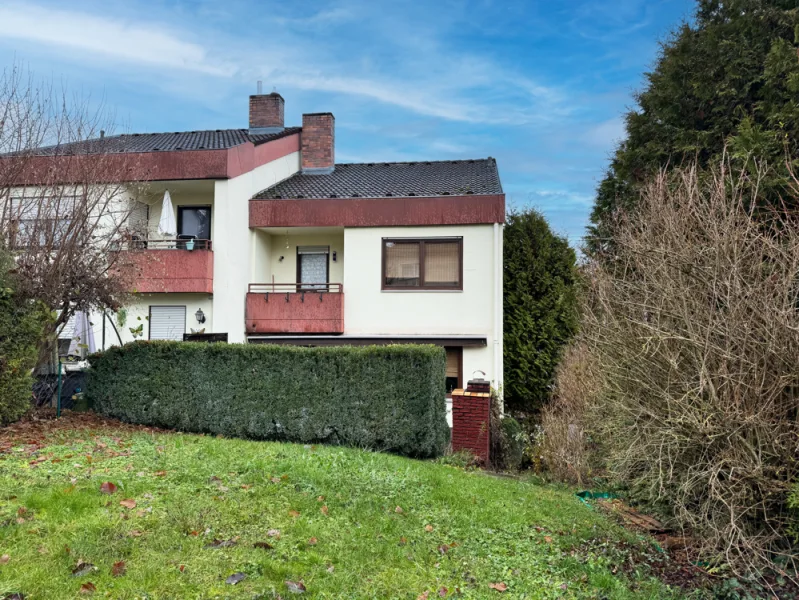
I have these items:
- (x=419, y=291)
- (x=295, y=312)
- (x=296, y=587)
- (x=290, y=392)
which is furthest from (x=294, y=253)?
(x=296, y=587)

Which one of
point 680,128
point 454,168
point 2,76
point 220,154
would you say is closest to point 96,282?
point 2,76

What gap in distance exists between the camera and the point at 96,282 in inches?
419

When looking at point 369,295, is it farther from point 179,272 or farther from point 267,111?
point 267,111

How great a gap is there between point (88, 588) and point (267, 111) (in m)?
19.6

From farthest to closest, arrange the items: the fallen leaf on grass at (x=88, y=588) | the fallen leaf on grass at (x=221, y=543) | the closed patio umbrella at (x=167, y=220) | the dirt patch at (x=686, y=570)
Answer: the closed patio umbrella at (x=167, y=220) < the fallen leaf on grass at (x=221, y=543) < the dirt patch at (x=686, y=570) < the fallen leaf on grass at (x=88, y=588)

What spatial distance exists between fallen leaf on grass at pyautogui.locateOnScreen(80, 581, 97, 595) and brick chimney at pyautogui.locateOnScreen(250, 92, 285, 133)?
19047 mm

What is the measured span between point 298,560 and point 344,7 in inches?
497

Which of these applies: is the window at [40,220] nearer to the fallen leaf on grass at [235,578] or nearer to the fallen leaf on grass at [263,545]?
the fallen leaf on grass at [263,545]

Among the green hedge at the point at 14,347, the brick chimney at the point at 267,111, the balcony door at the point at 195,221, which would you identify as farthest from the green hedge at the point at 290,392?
the brick chimney at the point at 267,111

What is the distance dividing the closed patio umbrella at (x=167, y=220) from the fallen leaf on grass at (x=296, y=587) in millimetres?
13153

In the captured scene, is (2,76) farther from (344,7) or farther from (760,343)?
(760,343)

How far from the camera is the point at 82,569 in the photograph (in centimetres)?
396

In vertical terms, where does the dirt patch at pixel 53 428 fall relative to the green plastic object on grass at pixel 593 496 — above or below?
above

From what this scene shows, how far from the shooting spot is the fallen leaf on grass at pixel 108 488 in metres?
5.54
